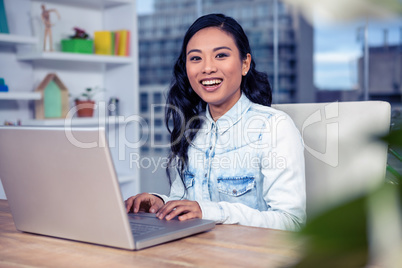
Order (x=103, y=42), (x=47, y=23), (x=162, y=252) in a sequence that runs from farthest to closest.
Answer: (x=103, y=42) → (x=47, y=23) → (x=162, y=252)

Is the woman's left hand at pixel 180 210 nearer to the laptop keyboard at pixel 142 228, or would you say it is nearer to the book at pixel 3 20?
the laptop keyboard at pixel 142 228

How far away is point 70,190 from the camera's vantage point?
855 millimetres

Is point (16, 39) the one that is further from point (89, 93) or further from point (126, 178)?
point (126, 178)

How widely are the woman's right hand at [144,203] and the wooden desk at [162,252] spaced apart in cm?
30

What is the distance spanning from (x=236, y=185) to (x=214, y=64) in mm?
424

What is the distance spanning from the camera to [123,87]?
3.40m

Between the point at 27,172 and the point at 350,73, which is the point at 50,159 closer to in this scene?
the point at 27,172

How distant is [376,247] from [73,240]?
88 centimetres

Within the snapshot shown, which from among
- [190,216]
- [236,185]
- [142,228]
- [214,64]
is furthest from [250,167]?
[142,228]

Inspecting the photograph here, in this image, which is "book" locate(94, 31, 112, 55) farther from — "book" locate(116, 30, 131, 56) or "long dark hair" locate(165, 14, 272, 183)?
"long dark hair" locate(165, 14, 272, 183)

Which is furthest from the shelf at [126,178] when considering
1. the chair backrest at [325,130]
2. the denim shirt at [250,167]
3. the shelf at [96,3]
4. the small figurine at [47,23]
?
the chair backrest at [325,130]

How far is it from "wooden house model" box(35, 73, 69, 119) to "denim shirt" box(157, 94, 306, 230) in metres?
1.54

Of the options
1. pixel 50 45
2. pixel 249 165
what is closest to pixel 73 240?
pixel 249 165

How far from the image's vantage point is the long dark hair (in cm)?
167
